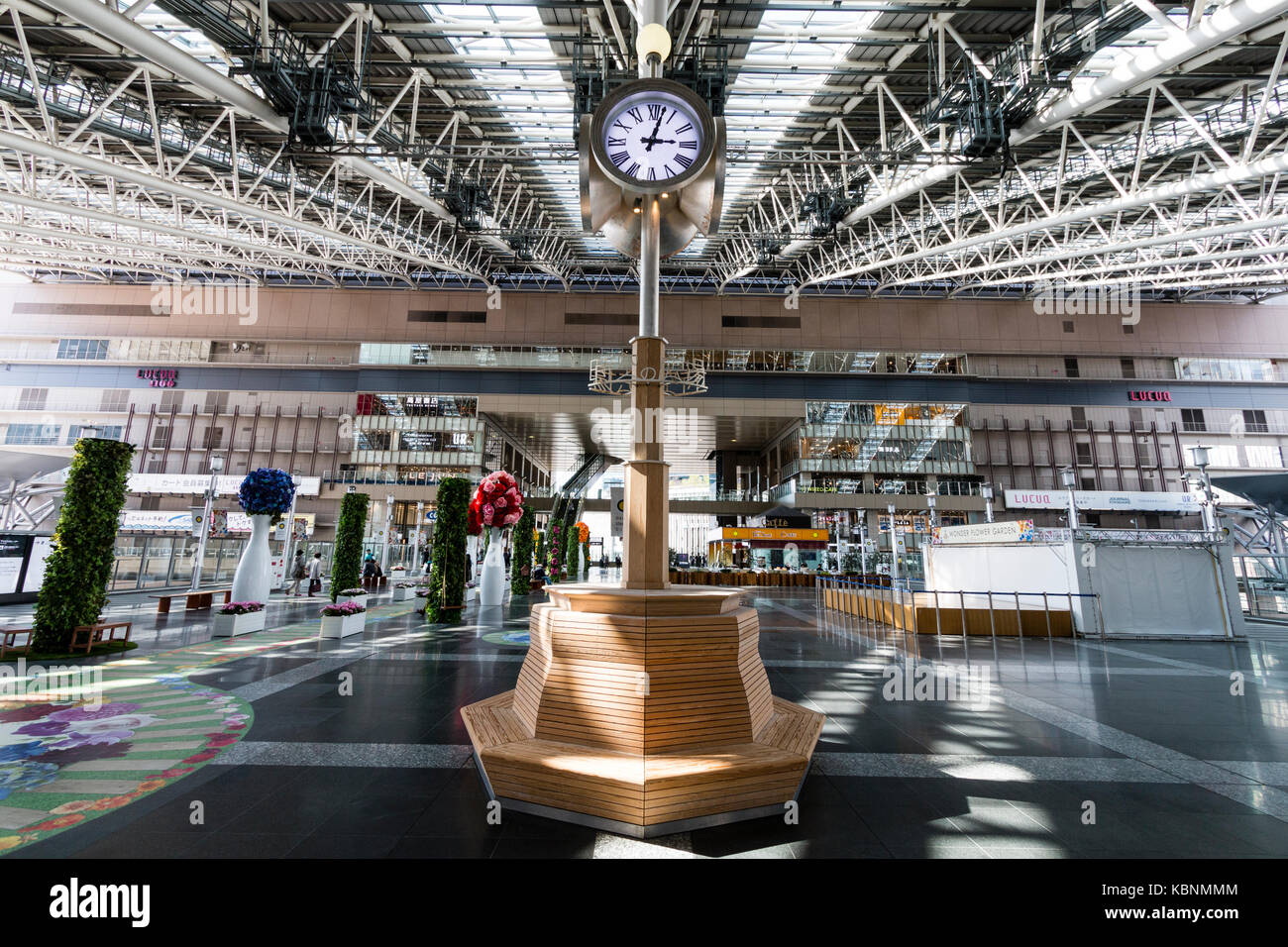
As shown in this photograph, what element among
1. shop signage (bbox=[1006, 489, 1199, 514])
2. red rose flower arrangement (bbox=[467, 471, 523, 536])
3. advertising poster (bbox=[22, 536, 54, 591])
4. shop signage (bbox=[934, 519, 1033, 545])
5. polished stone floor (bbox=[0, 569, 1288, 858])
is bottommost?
polished stone floor (bbox=[0, 569, 1288, 858])

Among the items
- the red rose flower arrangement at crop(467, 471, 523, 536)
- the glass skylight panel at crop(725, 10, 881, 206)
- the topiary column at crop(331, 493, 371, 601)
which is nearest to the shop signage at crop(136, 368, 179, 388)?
the topiary column at crop(331, 493, 371, 601)

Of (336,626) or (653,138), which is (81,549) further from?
(653,138)

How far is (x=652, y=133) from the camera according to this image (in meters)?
5.18

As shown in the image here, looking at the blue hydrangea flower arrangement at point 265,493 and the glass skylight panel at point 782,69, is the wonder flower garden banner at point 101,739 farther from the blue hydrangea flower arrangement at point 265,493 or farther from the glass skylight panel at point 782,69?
the glass skylight panel at point 782,69

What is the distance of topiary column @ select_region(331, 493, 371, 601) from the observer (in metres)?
14.8

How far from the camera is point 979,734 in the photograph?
17.3 feet

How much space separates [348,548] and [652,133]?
1427cm

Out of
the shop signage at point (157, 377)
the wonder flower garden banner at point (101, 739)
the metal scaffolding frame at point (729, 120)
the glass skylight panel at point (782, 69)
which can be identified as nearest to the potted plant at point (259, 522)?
the wonder flower garden banner at point (101, 739)

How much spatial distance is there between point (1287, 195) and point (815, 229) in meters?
24.3

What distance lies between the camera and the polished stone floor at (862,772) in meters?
3.05

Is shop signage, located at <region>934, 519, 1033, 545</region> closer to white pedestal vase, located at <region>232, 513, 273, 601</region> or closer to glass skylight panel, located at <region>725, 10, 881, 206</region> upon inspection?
glass skylight panel, located at <region>725, 10, 881, 206</region>

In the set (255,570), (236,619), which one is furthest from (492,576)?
(236,619)

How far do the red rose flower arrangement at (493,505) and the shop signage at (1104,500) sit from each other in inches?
1605

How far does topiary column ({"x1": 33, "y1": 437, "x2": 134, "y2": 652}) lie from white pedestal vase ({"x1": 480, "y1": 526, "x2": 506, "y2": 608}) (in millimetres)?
8702
